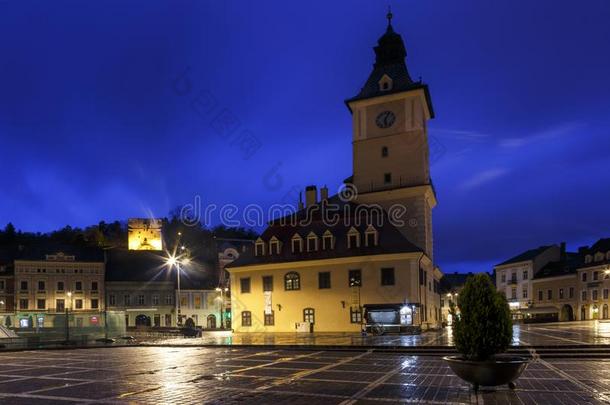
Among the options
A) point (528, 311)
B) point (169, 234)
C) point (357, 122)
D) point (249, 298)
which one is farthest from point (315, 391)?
point (169, 234)

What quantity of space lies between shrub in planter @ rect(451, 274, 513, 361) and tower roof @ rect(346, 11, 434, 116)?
38.7m

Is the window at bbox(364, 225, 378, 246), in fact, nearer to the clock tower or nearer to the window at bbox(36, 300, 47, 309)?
the clock tower

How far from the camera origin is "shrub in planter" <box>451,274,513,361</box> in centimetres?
1188

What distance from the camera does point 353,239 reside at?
44.4 meters

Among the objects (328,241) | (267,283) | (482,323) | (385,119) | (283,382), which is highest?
(385,119)

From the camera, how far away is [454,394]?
40.2 ft

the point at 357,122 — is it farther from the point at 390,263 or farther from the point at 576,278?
the point at 576,278

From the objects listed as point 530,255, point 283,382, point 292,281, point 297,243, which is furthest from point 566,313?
point 283,382

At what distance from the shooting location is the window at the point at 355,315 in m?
42.9

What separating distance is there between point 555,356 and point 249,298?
102 ft

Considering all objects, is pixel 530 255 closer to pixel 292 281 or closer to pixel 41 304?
pixel 292 281

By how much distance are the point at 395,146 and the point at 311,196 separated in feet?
33.0

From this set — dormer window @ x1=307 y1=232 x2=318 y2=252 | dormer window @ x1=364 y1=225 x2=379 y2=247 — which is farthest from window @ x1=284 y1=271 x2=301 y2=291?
dormer window @ x1=364 y1=225 x2=379 y2=247

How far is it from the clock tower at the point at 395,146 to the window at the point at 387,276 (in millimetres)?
5957
